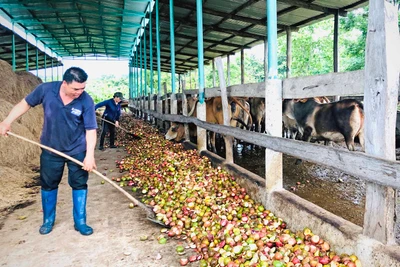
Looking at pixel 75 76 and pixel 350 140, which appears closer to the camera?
pixel 75 76

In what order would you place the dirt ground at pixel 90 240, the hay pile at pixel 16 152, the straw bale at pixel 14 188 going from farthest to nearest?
the hay pile at pixel 16 152 < the straw bale at pixel 14 188 < the dirt ground at pixel 90 240

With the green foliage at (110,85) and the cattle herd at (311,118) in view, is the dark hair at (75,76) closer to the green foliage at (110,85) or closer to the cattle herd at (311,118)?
the cattle herd at (311,118)

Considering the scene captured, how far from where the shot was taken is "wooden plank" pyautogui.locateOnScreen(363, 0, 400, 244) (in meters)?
2.41

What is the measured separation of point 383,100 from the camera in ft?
7.91

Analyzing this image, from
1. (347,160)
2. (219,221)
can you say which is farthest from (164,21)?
(347,160)

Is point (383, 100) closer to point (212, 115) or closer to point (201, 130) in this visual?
point (201, 130)

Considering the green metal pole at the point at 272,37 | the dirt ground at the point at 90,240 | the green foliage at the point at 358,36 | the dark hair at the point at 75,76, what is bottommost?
the dirt ground at the point at 90,240

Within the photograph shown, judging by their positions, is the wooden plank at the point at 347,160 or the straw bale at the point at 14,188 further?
the straw bale at the point at 14,188

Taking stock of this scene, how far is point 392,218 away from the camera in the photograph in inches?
95.7

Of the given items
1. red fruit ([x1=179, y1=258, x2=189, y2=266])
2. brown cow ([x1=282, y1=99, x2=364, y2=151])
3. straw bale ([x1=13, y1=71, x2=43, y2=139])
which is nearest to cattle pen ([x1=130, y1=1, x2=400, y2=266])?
red fruit ([x1=179, y1=258, x2=189, y2=266])

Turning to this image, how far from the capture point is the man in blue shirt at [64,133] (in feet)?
11.7

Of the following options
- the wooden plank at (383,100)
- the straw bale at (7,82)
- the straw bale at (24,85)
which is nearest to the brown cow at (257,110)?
the straw bale at (24,85)

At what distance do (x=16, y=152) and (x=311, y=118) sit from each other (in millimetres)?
6723

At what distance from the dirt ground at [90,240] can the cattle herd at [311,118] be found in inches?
179
